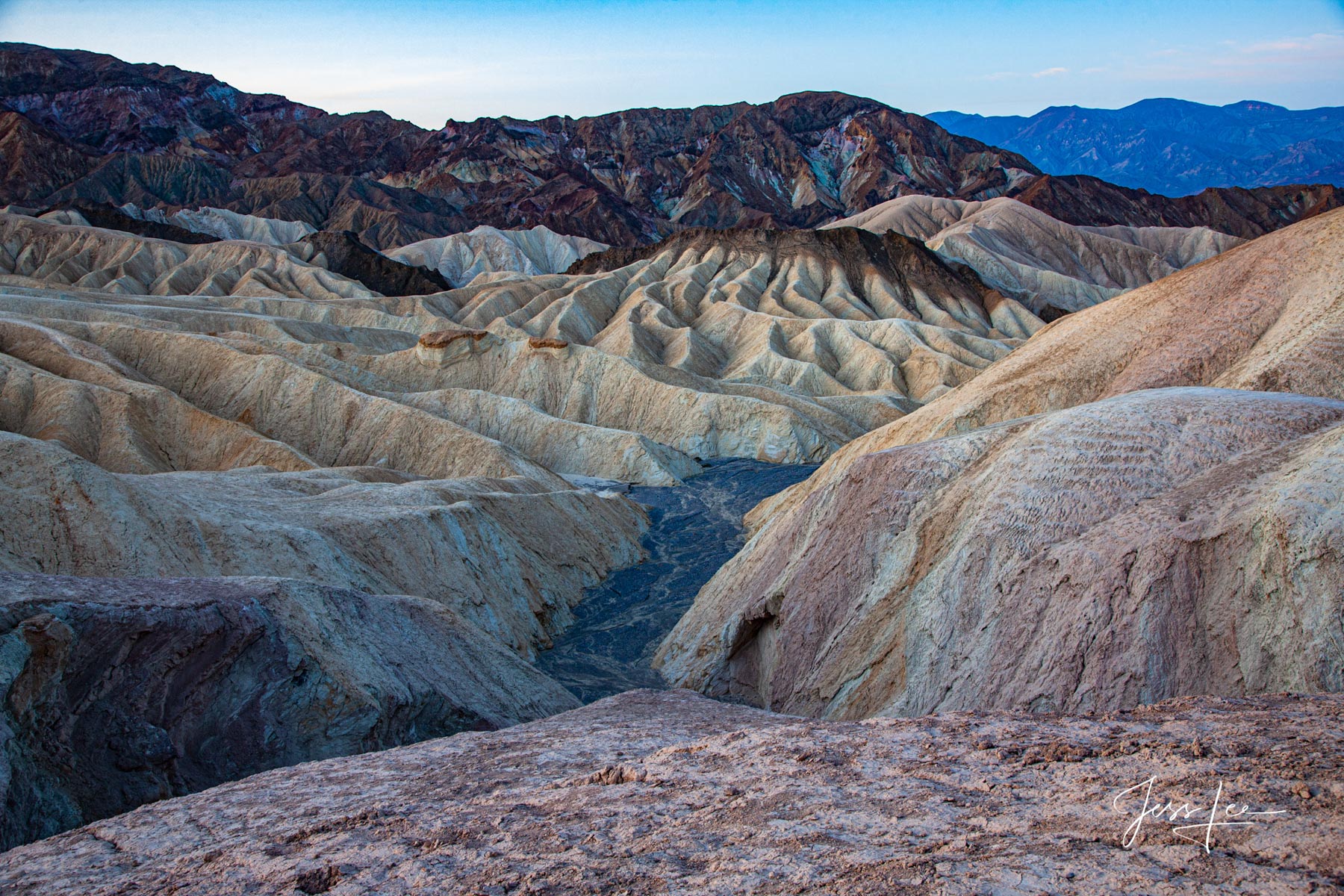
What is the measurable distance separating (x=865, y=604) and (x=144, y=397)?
23.1 m

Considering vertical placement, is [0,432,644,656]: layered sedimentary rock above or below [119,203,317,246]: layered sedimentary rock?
below

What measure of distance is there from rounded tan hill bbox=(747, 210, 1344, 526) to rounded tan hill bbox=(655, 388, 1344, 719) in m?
2.62

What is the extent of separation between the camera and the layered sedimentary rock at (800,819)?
13.8 feet

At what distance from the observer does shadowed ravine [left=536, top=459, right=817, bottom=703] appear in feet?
57.0

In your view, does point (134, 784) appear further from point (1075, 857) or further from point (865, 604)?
point (865, 604)

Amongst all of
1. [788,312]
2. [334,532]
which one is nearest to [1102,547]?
[334,532]

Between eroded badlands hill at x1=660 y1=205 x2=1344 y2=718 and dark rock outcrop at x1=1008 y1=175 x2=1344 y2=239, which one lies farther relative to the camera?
dark rock outcrop at x1=1008 y1=175 x2=1344 y2=239

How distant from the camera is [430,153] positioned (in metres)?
129

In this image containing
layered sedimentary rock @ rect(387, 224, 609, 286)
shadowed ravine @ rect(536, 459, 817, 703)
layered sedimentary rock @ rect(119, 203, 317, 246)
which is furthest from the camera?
layered sedimentary rock @ rect(119, 203, 317, 246)

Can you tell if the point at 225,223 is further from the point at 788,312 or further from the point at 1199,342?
the point at 1199,342

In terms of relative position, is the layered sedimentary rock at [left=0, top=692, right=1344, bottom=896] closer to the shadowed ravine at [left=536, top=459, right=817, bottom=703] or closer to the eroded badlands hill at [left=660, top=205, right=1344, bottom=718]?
the eroded badlands hill at [left=660, top=205, right=1344, bottom=718]

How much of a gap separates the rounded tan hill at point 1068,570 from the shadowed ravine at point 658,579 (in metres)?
2.61
